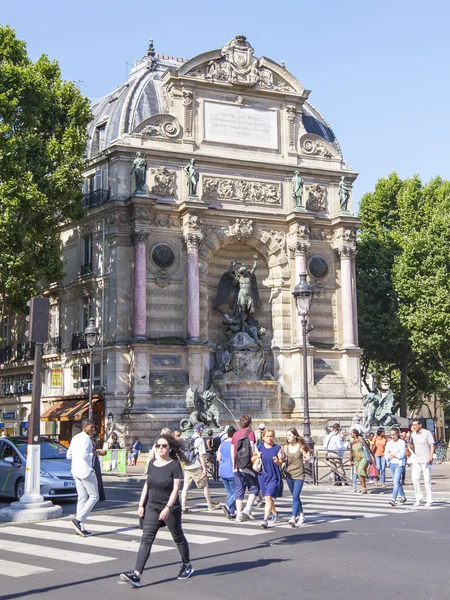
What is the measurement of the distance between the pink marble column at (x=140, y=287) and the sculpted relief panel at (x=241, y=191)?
4.35 m

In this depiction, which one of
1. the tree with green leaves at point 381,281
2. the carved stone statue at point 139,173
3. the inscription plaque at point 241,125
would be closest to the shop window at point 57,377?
the carved stone statue at point 139,173

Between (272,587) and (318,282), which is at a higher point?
(318,282)

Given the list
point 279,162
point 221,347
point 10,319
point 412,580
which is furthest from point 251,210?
point 412,580

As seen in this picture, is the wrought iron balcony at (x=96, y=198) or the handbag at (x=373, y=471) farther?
the wrought iron balcony at (x=96, y=198)

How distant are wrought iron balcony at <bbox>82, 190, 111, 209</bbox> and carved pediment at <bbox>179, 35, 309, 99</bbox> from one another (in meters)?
7.18

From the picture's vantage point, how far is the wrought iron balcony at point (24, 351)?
42375 mm

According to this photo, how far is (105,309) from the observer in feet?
126

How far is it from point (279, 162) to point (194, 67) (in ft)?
21.2

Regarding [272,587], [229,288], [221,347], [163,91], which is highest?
[163,91]

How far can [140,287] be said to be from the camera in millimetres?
36906

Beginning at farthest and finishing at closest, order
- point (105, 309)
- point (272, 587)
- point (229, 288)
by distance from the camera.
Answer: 1. point (229, 288)
2. point (105, 309)
3. point (272, 587)

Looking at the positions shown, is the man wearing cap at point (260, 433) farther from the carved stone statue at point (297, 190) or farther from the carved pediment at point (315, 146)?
the carved pediment at point (315, 146)

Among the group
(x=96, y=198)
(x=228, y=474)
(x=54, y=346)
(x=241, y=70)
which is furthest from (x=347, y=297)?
(x=228, y=474)

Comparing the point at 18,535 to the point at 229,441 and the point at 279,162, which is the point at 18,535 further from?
the point at 279,162
